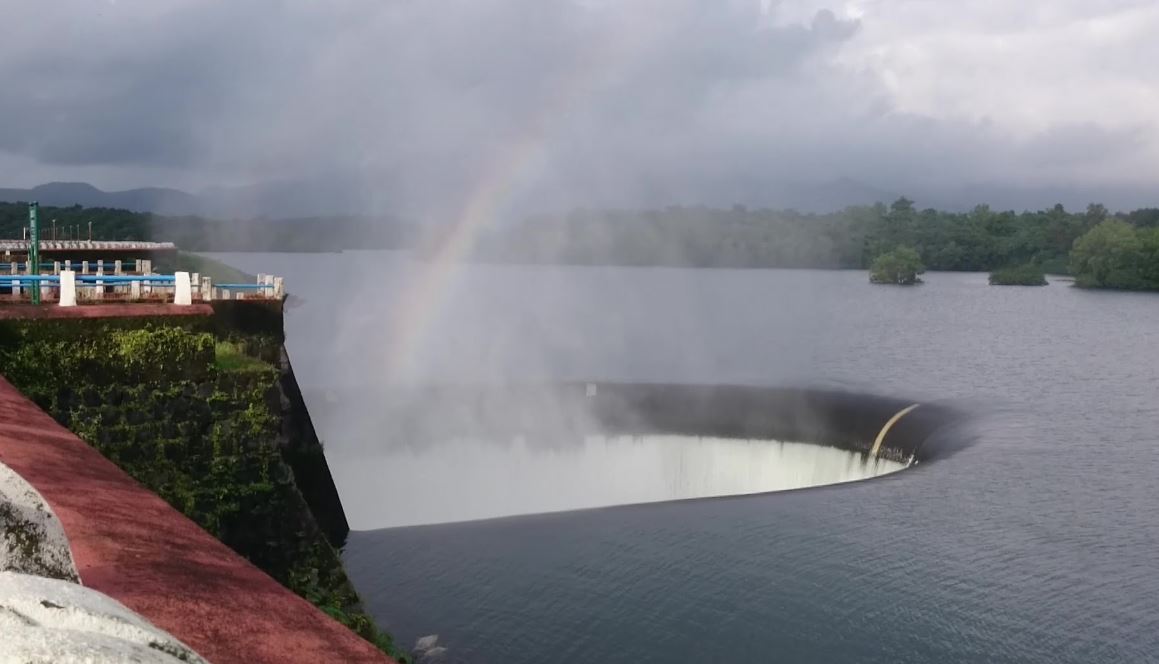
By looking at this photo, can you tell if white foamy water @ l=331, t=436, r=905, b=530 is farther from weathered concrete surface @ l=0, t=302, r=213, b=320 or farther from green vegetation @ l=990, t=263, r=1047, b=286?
green vegetation @ l=990, t=263, r=1047, b=286

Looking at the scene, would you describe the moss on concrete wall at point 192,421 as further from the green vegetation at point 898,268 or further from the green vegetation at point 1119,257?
the green vegetation at point 898,268

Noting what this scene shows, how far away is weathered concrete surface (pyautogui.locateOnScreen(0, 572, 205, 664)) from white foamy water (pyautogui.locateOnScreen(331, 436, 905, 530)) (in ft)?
98.2

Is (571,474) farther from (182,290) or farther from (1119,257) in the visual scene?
(1119,257)

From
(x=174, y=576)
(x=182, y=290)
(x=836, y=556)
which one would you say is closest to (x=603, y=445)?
(x=836, y=556)

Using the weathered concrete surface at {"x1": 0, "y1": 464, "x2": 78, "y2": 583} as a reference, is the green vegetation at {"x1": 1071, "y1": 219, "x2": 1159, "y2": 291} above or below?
above

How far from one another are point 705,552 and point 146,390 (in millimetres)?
14450

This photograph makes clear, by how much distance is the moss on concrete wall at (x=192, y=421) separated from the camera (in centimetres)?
1492

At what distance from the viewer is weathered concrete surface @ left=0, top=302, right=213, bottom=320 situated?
15.1m

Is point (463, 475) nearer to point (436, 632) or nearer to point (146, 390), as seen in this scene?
point (436, 632)

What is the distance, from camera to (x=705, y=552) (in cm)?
2381

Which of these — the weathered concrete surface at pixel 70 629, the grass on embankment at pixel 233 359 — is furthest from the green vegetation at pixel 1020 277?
the weathered concrete surface at pixel 70 629

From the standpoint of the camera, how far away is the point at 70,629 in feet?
9.29

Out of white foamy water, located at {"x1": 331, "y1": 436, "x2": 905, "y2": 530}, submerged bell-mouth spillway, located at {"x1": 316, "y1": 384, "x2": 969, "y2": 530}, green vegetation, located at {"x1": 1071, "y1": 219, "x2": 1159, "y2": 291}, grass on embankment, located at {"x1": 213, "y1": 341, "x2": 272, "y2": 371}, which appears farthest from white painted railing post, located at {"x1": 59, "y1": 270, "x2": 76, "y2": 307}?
green vegetation, located at {"x1": 1071, "y1": 219, "x2": 1159, "y2": 291}

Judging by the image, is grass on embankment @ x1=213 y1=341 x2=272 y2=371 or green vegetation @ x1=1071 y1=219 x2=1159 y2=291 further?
green vegetation @ x1=1071 y1=219 x2=1159 y2=291
